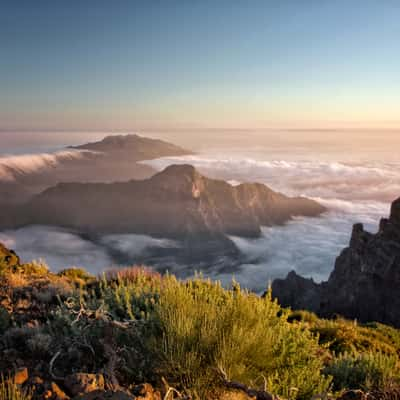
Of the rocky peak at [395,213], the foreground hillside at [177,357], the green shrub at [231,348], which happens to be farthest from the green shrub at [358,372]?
the rocky peak at [395,213]

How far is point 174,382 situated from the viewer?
3.86m

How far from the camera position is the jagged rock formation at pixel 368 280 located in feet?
310

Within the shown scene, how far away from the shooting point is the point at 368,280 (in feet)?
335

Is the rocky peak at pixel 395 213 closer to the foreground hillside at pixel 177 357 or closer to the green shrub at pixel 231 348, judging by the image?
the foreground hillside at pixel 177 357

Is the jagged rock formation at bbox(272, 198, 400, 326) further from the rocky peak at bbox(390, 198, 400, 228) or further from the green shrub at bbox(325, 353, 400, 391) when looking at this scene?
the green shrub at bbox(325, 353, 400, 391)

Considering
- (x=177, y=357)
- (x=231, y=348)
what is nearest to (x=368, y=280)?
(x=231, y=348)

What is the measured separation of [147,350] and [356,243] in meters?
116

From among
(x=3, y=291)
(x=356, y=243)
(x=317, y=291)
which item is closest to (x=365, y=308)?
(x=356, y=243)

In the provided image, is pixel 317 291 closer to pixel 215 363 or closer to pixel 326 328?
pixel 326 328

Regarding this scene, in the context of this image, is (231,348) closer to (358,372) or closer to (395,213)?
(358,372)

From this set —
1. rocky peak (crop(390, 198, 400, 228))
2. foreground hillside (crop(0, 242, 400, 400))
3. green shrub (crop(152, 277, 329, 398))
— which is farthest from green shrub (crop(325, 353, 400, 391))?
rocky peak (crop(390, 198, 400, 228))

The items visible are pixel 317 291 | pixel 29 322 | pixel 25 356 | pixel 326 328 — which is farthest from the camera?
pixel 317 291

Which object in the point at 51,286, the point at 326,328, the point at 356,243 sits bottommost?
the point at 356,243

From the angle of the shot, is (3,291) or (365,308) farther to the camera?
(365,308)
